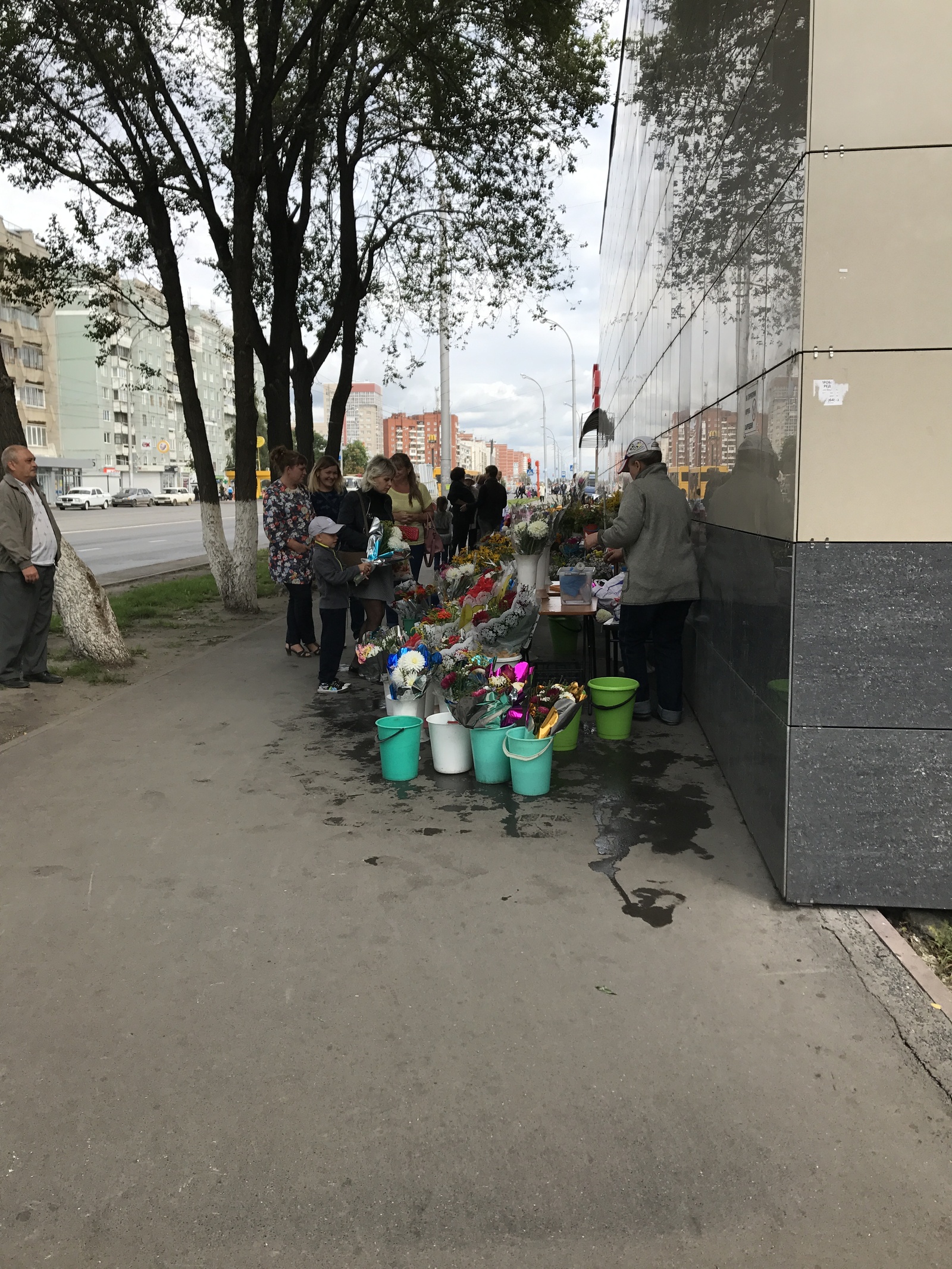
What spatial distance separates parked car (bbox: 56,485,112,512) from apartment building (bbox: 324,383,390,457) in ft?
310

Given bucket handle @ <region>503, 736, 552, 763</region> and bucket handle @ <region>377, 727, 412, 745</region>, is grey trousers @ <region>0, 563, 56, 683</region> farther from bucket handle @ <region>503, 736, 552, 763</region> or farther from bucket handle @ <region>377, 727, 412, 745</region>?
bucket handle @ <region>503, 736, 552, 763</region>

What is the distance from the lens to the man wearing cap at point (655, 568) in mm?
6891

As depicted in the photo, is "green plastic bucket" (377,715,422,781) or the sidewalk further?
"green plastic bucket" (377,715,422,781)

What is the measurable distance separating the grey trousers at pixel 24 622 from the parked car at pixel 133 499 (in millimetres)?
72076

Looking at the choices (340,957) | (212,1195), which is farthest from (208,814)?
(212,1195)

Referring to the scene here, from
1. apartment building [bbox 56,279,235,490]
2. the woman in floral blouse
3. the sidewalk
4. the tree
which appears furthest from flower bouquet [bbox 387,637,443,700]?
the tree

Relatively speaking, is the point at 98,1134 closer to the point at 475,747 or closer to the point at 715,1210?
the point at 715,1210

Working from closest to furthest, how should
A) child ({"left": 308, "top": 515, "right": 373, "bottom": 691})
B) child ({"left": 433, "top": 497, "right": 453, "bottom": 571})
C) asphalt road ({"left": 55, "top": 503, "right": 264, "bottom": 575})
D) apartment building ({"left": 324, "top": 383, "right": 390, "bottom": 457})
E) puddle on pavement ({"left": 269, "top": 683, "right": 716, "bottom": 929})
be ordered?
1. puddle on pavement ({"left": 269, "top": 683, "right": 716, "bottom": 929})
2. child ({"left": 308, "top": 515, "right": 373, "bottom": 691})
3. child ({"left": 433, "top": 497, "right": 453, "bottom": 571})
4. asphalt road ({"left": 55, "top": 503, "right": 264, "bottom": 575})
5. apartment building ({"left": 324, "top": 383, "right": 390, "bottom": 457})

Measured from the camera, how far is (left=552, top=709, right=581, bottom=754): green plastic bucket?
6.37m

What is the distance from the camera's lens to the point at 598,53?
16.8 meters

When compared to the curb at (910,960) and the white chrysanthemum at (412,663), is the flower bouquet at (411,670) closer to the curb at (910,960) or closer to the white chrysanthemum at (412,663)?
the white chrysanthemum at (412,663)

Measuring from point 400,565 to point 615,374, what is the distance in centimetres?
1418

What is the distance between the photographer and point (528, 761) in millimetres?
5531

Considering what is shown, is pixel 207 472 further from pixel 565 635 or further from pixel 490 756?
pixel 490 756
